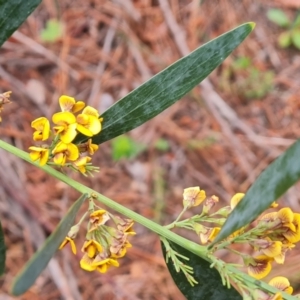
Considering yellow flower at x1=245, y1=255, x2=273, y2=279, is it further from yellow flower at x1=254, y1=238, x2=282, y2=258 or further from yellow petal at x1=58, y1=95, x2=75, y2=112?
yellow petal at x1=58, y1=95, x2=75, y2=112

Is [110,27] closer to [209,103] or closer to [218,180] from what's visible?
[209,103]

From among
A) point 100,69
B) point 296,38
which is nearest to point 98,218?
point 100,69

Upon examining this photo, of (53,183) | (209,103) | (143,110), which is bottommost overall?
(209,103)

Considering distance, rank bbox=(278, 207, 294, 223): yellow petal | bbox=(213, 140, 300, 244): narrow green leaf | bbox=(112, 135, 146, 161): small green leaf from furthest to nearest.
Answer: bbox=(112, 135, 146, 161): small green leaf < bbox=(278, 207, 294, 223): yellow petal < bbox=(213, 140, 300, 244): narrow green leaf

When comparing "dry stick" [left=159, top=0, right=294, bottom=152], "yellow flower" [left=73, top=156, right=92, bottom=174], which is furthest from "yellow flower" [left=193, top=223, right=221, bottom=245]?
"dry stick" [left=159, top=0, right=294, bottom=152]

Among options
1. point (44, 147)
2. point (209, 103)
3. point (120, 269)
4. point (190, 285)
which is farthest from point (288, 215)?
point (209, 103)

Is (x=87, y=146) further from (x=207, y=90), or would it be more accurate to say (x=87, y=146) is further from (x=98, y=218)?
(x=207, y=90)

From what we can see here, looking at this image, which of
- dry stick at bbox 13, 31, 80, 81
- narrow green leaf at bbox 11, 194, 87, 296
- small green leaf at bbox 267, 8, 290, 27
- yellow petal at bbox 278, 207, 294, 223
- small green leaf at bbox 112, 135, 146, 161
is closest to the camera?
yellow petal at bbox 278, 207, 294, 223
